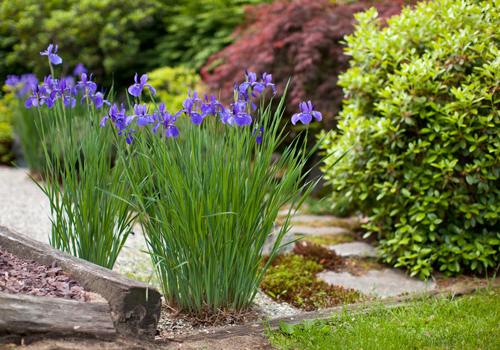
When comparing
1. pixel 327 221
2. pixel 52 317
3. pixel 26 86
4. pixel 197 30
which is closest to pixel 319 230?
pixel 327 221

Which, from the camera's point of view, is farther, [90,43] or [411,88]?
[90,43]

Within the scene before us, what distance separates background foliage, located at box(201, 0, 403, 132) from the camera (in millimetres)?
6883

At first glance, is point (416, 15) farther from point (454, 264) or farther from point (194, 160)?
point (194, 160)

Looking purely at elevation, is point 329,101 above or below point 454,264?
above

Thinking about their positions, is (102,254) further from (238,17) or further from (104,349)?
(238,17)

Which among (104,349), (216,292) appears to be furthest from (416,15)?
(104,349)

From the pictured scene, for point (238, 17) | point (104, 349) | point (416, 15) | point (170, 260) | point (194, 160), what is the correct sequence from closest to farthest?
1. point (104, 349)
2. point (194, 160)
3. point (170, 260)
4. point (416, 15)
5. point (238, 17)

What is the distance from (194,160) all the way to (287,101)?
4.46 metres

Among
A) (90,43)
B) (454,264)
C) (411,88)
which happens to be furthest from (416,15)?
(90,43)

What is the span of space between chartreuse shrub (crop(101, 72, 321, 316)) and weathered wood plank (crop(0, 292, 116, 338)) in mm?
506

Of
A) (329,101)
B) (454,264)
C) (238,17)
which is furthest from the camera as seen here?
(238,17)

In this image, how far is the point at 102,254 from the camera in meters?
3.35

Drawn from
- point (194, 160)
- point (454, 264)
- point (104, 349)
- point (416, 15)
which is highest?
point (416, 15)

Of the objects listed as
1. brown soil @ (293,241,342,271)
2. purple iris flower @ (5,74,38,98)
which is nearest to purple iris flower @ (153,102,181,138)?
brown soil @ (293,241,342,271)
